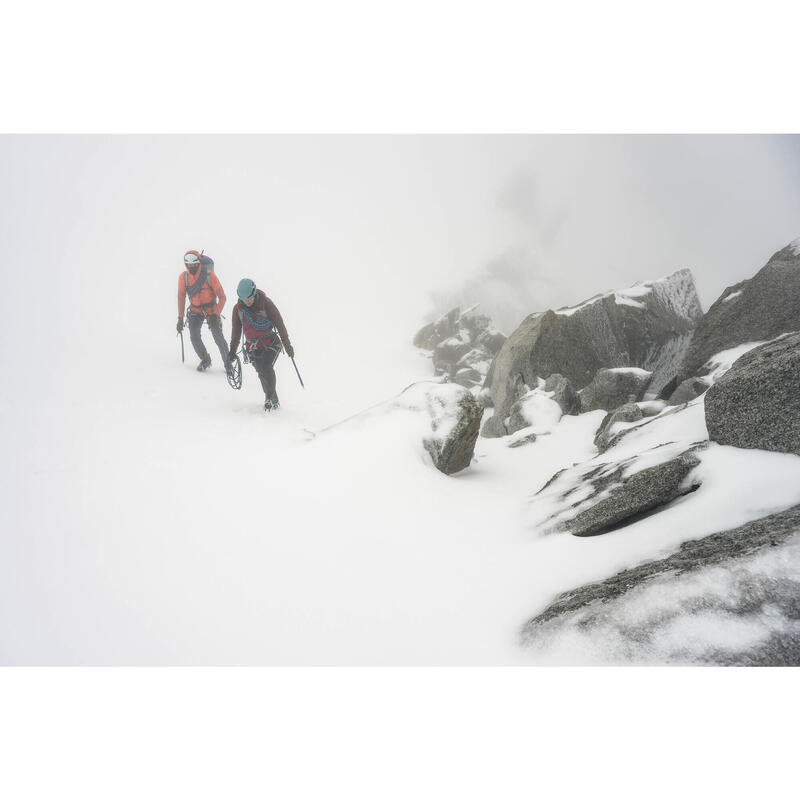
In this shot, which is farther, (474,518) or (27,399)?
(27,399)

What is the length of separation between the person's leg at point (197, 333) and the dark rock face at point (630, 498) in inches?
319

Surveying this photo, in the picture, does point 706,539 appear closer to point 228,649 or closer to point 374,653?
point 374,653

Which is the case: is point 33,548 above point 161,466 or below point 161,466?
below

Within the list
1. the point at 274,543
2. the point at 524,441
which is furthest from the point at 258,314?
the point at 524,441

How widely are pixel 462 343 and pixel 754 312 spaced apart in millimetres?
18909

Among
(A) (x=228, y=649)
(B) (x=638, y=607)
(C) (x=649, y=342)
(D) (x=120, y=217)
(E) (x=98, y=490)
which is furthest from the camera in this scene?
(C) (x=649, y=342)

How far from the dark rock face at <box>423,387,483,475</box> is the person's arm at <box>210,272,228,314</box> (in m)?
5.39

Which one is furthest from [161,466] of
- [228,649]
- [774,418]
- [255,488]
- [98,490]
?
[774,418]

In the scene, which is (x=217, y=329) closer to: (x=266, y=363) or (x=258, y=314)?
(x=266, y=363)

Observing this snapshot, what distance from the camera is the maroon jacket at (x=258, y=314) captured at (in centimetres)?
641

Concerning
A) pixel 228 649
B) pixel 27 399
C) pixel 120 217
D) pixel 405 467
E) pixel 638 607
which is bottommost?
pixel 638 607

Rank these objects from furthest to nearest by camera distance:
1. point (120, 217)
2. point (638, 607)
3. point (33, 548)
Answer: point (120, 217) < point (33, 548) < point (638, 607)

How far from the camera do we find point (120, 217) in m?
11.8

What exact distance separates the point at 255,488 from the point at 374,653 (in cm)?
222
